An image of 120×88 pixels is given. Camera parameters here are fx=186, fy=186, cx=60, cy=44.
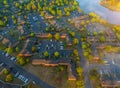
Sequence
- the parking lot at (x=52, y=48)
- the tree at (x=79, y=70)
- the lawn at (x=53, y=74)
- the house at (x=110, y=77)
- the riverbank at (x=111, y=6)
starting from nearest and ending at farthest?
the house at (x=110, y=77)
the lawn at (x=53, y=74)
the tree at (x=79, y=70)
the parking lot at (x=52, y=48)
the riverbank at (x=111, y=6)

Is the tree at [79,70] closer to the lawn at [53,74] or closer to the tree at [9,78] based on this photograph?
the lawn at [53,74]

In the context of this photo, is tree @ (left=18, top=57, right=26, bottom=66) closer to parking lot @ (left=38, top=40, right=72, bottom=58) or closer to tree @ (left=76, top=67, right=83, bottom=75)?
parking lot @ (left=38, top=40, right=72, bottom=58)

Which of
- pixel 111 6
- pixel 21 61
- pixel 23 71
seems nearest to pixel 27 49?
pixel 21 61

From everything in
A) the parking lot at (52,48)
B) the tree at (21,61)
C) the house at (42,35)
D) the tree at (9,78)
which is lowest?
the tree at (9,78)

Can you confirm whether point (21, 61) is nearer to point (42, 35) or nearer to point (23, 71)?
point (23, 71)

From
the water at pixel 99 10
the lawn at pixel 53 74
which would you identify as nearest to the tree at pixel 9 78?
the lawn at pixel 53 74

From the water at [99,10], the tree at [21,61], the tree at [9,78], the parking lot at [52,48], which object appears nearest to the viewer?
the tree at [9,78]

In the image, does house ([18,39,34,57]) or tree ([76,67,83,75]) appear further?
house ([18,39,34,57])

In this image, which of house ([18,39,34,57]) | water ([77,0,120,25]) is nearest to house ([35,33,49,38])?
house ([18,39,34,57])
